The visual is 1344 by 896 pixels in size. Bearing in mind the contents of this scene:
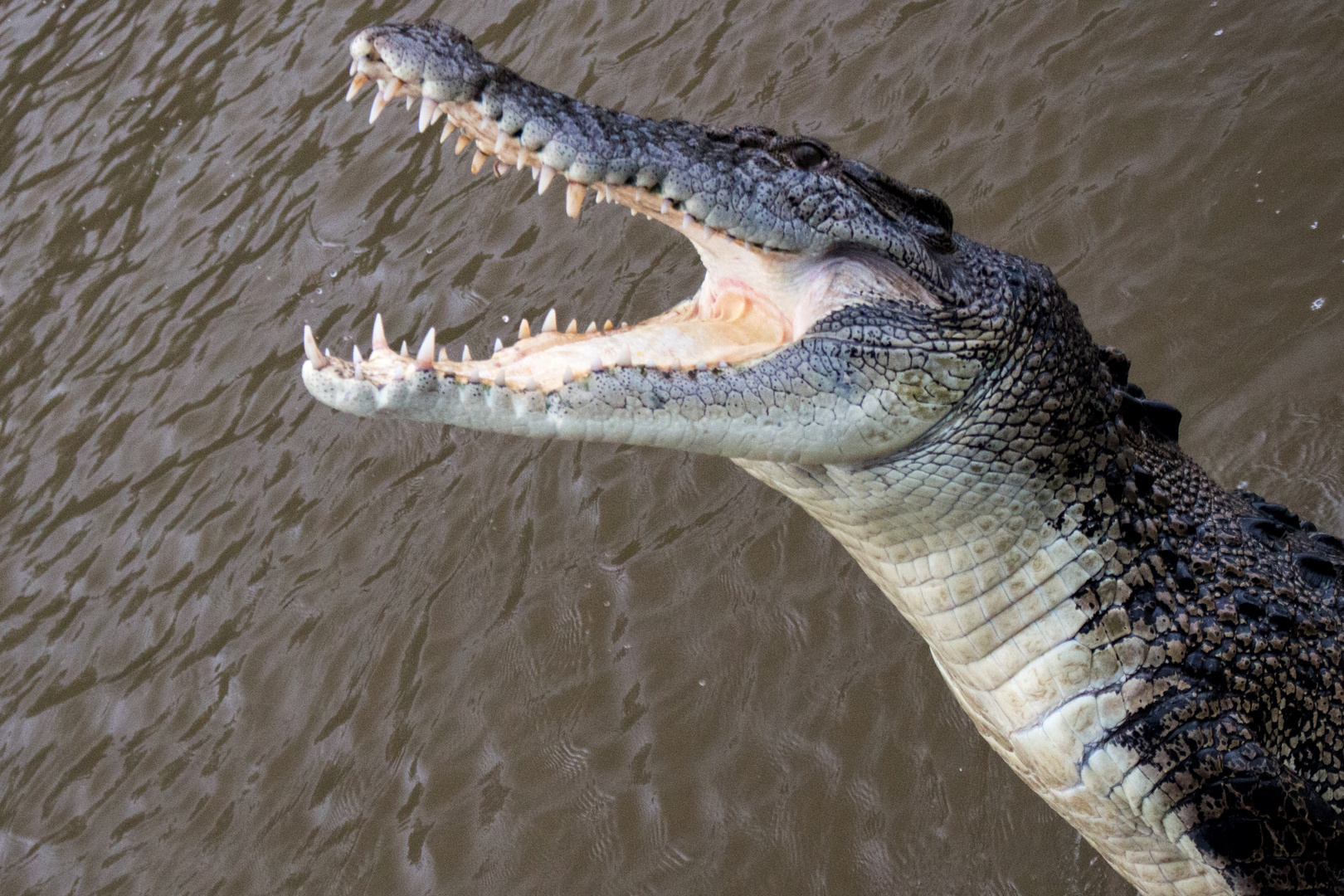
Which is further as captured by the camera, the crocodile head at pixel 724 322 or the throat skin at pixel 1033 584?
the throat skin at pixel 1033 584

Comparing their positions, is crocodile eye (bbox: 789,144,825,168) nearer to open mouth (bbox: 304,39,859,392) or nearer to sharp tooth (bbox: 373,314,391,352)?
open mouth (bbox: 304,39,859,392)

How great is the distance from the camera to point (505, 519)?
498cm

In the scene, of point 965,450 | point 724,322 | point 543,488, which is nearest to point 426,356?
point 724,322

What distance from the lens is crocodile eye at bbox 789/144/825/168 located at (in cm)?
266

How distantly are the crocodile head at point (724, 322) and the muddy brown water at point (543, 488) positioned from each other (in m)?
1.74

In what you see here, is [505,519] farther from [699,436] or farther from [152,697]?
[699,436]

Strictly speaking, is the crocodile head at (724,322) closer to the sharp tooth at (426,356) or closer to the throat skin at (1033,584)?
the sharp tooth at (426,356)

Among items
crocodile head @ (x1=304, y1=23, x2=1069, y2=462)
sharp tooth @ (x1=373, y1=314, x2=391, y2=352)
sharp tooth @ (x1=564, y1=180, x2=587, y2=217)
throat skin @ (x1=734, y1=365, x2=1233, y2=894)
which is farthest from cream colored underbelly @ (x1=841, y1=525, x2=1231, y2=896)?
sharp tooth @ (x1=373, y1=314, x2=391, y2=352)

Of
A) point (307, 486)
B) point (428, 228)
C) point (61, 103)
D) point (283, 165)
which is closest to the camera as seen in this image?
point (307, 486)

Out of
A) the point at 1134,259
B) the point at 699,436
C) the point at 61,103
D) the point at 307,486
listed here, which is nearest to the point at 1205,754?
the point at 699,436

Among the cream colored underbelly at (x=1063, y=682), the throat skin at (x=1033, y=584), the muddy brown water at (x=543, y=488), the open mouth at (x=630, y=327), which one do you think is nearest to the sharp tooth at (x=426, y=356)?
the open mouth at (x=630, y=327)

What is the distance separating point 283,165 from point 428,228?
133 centimetres

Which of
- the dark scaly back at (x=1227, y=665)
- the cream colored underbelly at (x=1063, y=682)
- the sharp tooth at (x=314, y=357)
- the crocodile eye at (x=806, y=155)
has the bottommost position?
the sharp tooth at (x=314, y=357)

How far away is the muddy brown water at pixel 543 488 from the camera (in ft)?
13.1
